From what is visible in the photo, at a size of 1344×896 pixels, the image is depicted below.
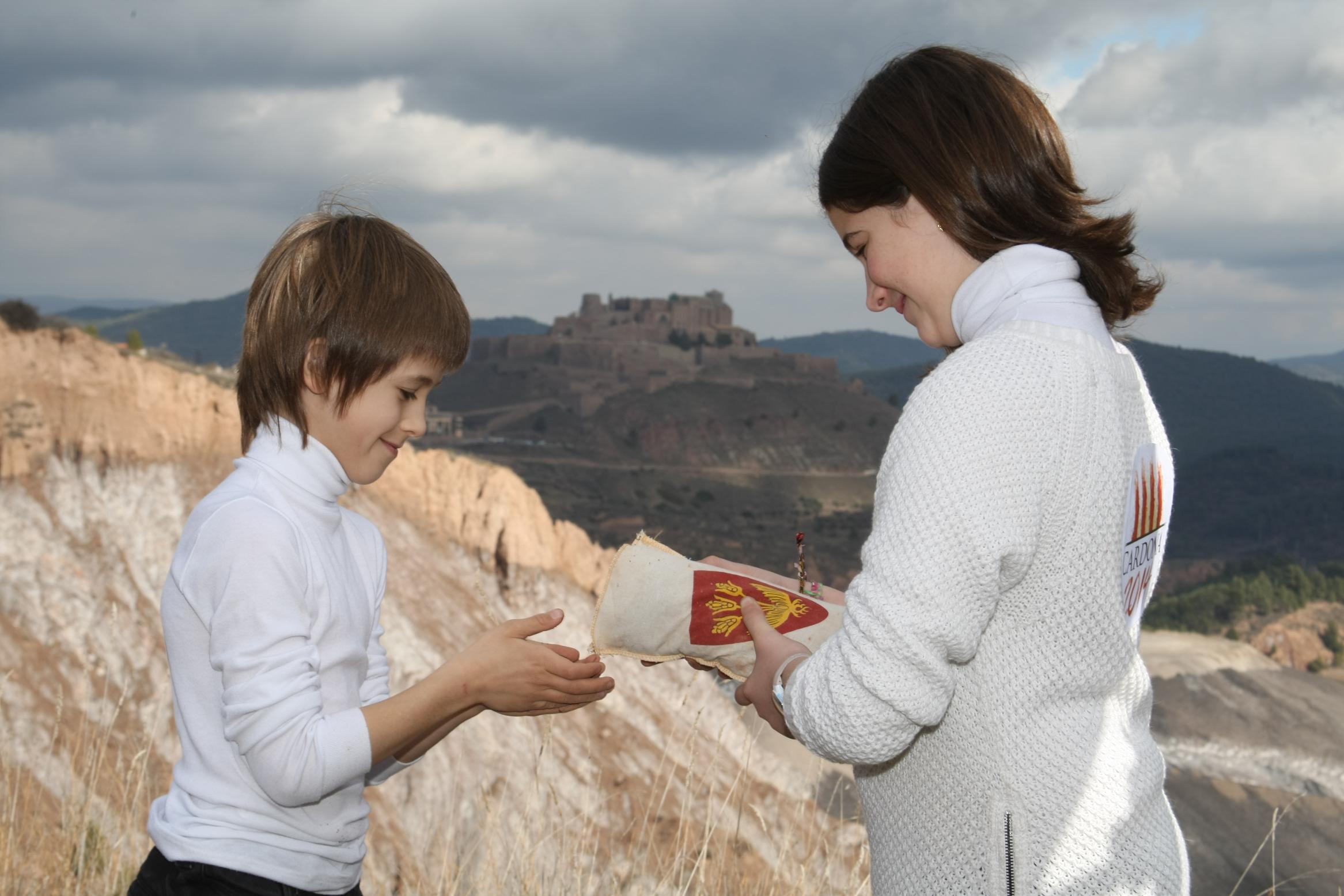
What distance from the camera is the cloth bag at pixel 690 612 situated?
1.84 meters

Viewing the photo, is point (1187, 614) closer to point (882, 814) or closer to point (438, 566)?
Answer: point (438, 566)

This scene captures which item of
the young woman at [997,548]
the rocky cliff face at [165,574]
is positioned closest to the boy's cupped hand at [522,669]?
the young woman at [997,548]

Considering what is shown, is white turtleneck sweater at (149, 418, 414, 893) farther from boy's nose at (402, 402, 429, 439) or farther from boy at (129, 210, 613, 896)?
boy's nose at (402, 402, 429, 439)

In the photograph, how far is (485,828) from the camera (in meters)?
2.77

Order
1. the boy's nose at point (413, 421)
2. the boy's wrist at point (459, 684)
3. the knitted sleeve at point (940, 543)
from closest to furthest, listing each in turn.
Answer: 1. the knitted sleeve at point (940, 543)
2. the boy's wrist at point (459, 684)
3. the boy's nose at point (413, 421)

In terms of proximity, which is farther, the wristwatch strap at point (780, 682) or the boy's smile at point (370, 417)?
the boy's smile at point (370, 417)

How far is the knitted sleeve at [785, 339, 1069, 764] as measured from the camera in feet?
4.27

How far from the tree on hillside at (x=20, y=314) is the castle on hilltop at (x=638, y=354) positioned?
68795 millimetres

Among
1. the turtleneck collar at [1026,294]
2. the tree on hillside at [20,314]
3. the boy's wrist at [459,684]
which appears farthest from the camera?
the tree on hillside at [20,314]

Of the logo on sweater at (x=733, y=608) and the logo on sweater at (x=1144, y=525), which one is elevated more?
the logo on sweater at (x=1144, y=525)

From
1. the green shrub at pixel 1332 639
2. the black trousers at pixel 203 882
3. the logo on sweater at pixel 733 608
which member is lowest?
the green shrub at pixel 1332 639

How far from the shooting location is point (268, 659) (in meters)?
1.48

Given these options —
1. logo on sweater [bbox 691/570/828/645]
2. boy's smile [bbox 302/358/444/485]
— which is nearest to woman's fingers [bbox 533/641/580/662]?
logo on sweater [bbox 691/570/828/645]

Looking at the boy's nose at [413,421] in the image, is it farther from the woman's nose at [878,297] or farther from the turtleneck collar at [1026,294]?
the turtleneck collar at [1026,294]
